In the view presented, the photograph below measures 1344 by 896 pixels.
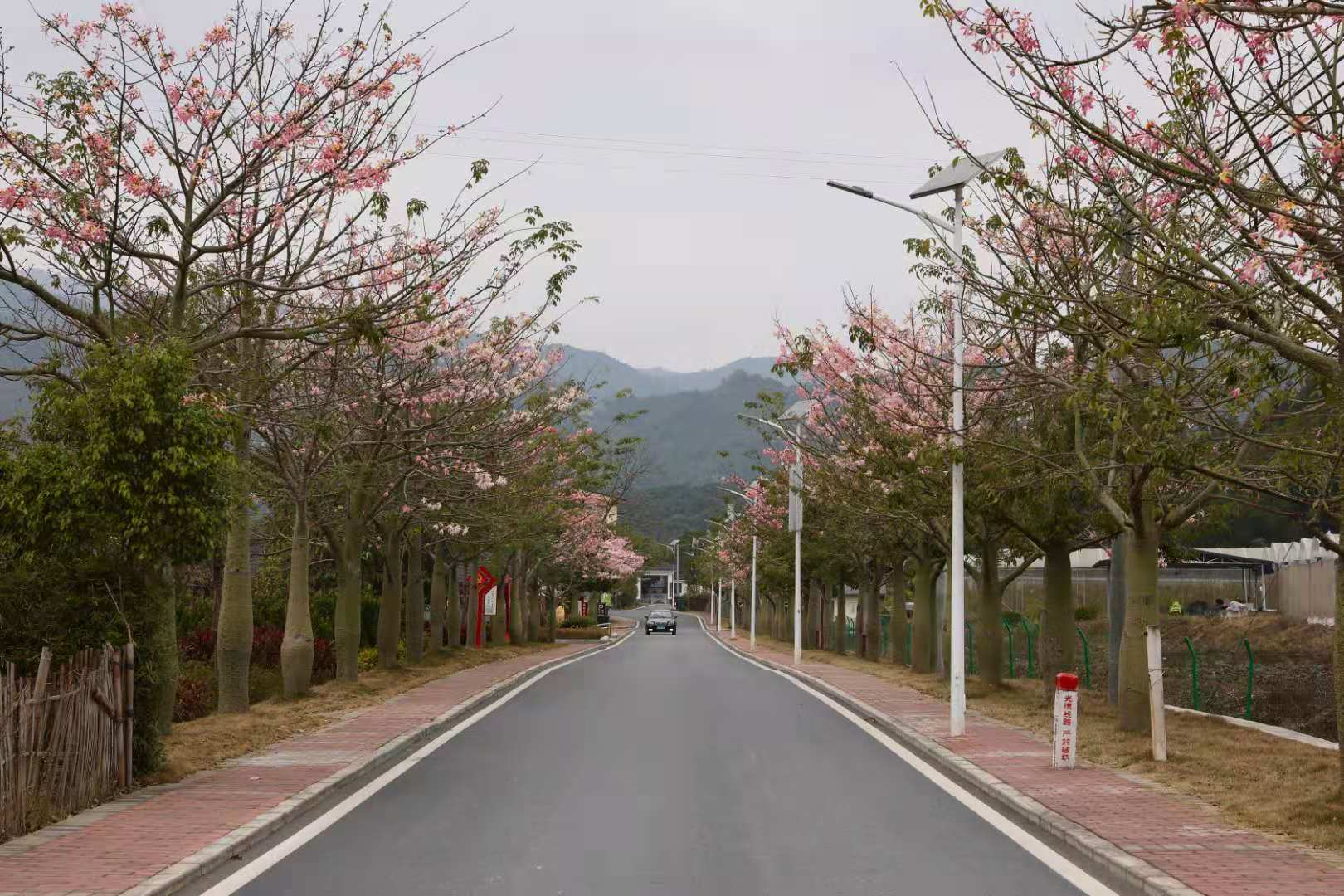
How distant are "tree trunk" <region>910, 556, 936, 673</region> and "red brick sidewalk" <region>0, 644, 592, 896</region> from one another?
19.4m

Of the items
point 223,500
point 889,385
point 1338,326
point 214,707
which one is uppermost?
point 889,385

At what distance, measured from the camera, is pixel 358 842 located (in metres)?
9.50

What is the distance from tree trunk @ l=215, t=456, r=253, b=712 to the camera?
64.0 feet

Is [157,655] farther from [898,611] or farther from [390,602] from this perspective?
[898,611]

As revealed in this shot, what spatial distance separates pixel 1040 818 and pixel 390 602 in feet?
75.3

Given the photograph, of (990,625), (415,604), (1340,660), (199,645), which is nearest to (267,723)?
(1340,660)

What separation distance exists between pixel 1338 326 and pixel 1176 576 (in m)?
66.4

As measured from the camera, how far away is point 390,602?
31.6 metres

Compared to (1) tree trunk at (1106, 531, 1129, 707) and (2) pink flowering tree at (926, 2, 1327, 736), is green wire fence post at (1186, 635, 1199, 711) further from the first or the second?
(2) pink flowering tree at (926, 2, 1327, 736)

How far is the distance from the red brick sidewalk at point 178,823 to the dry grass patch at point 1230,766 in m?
7.18

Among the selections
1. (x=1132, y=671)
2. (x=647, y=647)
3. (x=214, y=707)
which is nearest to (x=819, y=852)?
(x=1132, y=671)

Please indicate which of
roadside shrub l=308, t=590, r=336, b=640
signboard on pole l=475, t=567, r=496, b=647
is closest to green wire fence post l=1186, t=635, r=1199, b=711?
signboard on pole l=475, t=567, r=496, b=647

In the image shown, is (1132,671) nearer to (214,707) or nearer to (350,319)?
(350,319)

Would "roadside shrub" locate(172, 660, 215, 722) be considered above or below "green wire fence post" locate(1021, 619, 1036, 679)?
below
